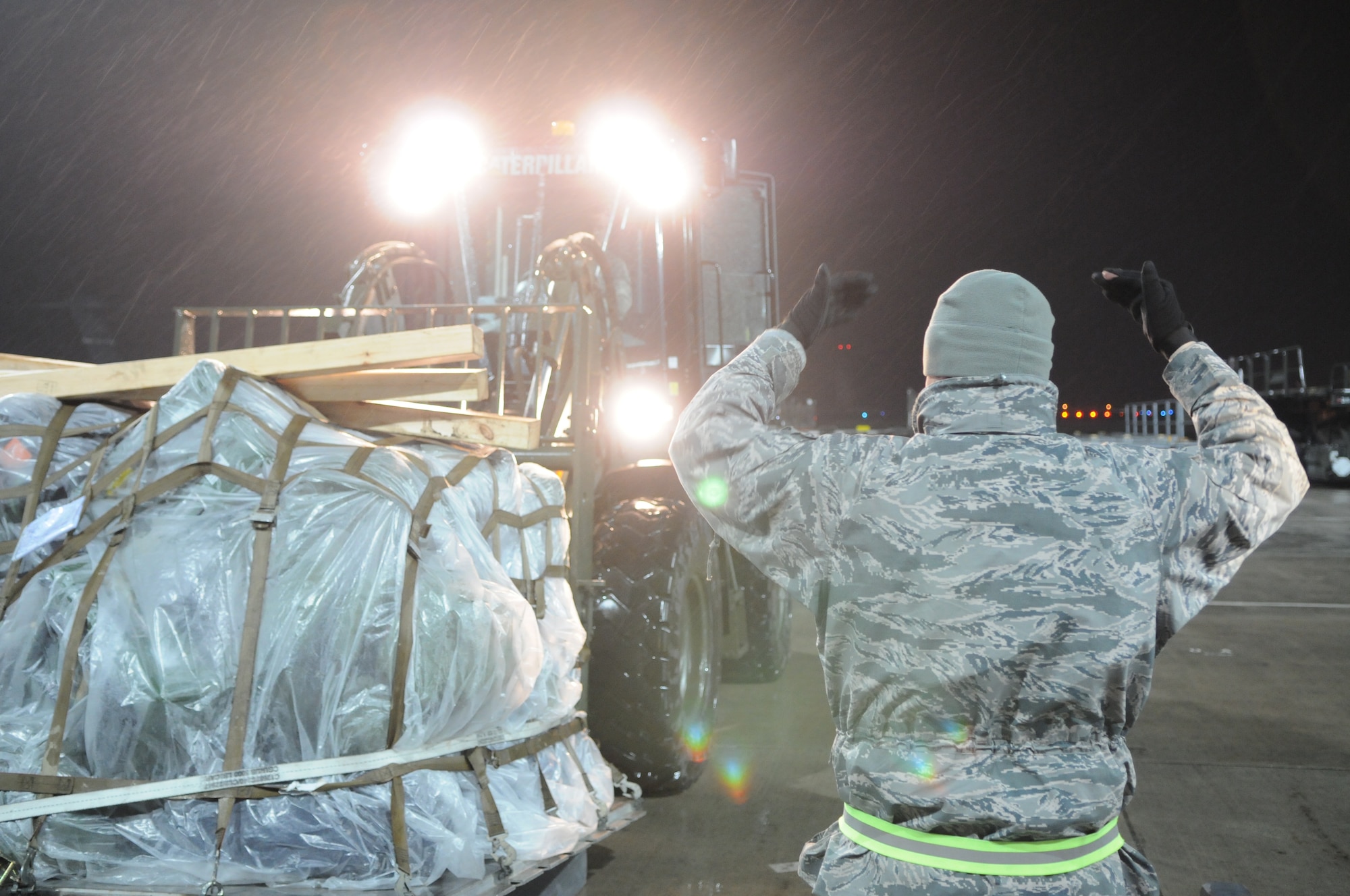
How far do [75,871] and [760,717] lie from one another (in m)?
4.24

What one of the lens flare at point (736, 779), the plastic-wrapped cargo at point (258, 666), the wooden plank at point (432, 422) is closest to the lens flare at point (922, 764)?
the plastic-wrapped cargo at point (258, 666)

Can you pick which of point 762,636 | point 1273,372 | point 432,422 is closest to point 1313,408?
point 1273,372

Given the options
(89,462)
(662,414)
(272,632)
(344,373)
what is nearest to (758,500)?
(272,632)

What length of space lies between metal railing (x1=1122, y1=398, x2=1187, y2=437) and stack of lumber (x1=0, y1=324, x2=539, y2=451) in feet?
86.6

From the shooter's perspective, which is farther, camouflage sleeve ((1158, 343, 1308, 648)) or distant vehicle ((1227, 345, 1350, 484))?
distant vehicle ((1227, 345, 1350, 484))

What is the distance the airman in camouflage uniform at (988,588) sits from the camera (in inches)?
75.8

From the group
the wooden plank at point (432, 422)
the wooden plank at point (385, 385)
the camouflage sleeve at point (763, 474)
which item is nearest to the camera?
the camouflage sleeve at point (763, 474)

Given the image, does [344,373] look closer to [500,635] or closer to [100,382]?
[100,382]

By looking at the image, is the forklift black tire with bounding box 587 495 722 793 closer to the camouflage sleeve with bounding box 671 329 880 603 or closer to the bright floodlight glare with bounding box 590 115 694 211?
the bright floodlight glare with bounding box 590 115 694 211

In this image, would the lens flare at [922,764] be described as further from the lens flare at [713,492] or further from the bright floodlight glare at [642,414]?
the bright floodlight glare at [642,414]

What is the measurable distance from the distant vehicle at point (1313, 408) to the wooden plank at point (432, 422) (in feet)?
75.8

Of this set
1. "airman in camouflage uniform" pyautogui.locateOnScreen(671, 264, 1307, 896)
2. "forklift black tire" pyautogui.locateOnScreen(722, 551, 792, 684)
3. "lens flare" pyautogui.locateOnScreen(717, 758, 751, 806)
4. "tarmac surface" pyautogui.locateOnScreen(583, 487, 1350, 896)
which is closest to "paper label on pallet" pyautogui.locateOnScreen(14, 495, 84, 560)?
"airman in camouflage uniform" pyautogui.locateOnScreen(671, 264, 1307, 896)

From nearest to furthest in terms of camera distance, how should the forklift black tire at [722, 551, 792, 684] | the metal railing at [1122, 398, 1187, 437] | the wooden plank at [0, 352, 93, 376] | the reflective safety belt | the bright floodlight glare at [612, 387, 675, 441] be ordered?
the reflective safety belt, the wooden plank at [0, 352, 93, 376], the bright floodlight glare at [612, 387, 675, 441], the forklift black tire at [722, 551, 792, 684], the metal railing at [1122, 398, 1187, 437]

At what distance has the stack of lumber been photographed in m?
3.45
